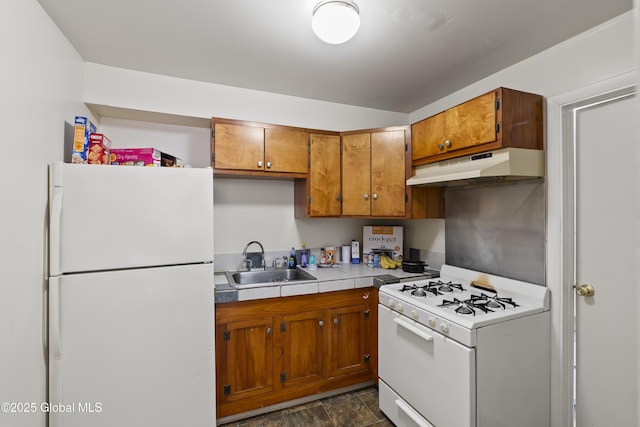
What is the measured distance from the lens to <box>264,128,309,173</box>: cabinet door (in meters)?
2.40

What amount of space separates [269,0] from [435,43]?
3.34ft

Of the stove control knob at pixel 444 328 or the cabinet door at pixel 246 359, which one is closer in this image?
the stove control knob at pixel 444 328

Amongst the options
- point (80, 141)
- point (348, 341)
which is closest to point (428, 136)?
point (348, 341)

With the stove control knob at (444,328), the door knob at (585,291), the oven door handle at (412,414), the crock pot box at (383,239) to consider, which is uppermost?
the crock pot box at (383,239)

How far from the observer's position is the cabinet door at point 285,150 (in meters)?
2.40

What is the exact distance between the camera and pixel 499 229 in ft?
6.84

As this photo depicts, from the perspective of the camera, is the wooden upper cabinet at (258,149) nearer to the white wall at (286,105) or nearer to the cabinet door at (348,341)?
the white wall at (286,105)

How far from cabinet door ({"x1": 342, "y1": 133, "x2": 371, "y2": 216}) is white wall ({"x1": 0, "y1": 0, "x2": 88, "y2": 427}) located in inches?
77.8

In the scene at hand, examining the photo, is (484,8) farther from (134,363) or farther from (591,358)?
Result: (134,363)

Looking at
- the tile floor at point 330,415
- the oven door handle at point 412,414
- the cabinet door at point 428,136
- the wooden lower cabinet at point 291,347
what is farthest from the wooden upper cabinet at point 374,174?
the tile floor at point 330,415

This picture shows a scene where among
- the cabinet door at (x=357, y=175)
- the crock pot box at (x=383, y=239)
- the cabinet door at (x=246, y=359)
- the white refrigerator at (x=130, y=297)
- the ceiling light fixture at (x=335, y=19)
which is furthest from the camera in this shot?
the crock pot box at (x=383, y=239)

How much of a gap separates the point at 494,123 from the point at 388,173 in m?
0.94

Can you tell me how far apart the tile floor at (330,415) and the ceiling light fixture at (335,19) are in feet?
7.87

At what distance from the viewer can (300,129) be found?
8.27 feet
